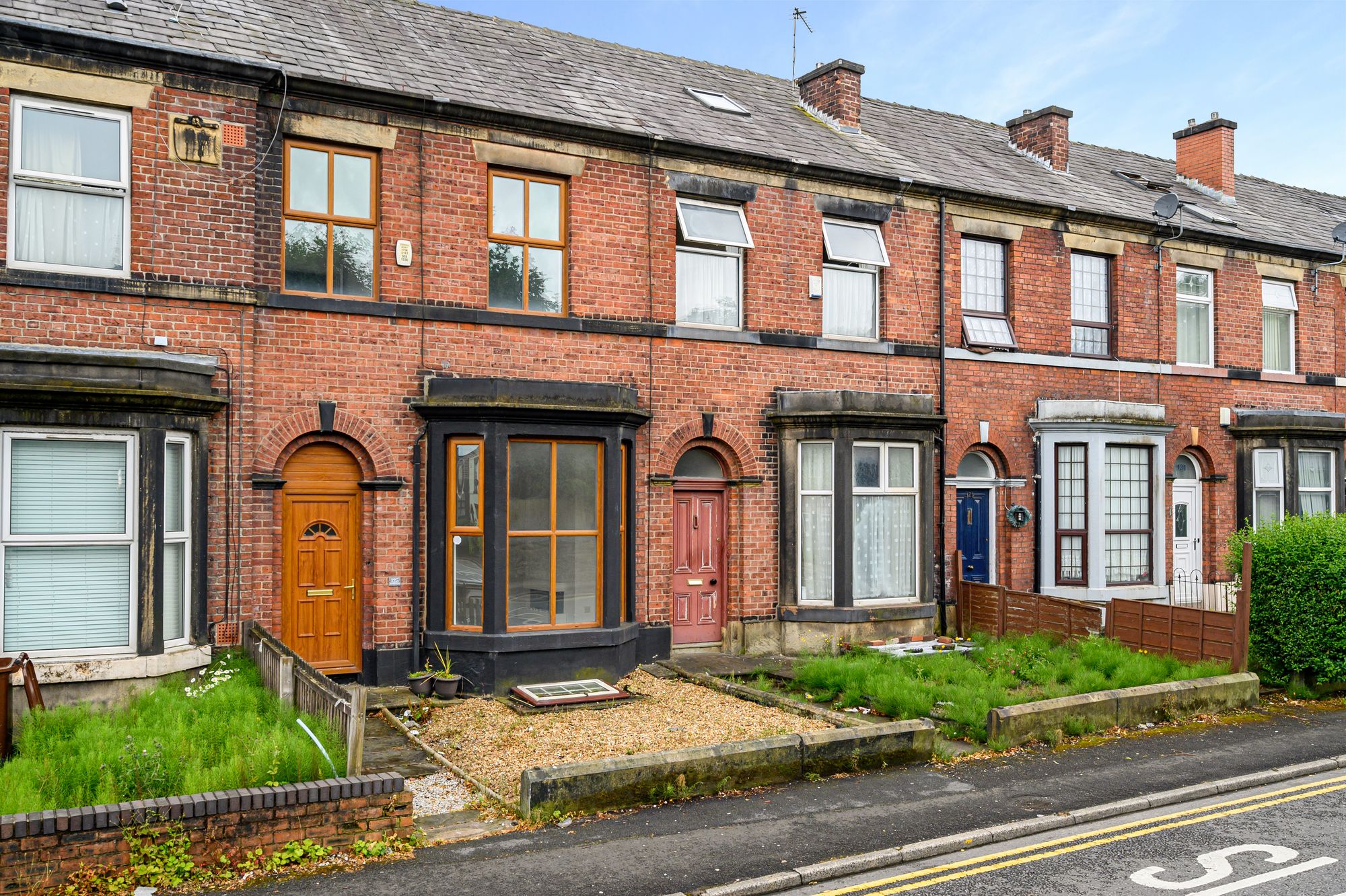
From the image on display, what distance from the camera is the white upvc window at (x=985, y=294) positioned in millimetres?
16828

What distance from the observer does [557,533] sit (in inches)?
495

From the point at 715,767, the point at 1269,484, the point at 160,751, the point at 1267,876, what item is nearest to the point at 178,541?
the point at 160,751

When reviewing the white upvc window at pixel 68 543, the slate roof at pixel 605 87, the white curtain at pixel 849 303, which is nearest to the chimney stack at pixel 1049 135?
the slate roof at pixel 605 87

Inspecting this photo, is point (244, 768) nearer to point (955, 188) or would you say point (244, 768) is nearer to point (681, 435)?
point (681, 435)

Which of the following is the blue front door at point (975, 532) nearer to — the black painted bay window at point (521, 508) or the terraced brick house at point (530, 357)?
the terraced brick house at point (530, 357)

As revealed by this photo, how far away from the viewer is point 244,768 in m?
7.14

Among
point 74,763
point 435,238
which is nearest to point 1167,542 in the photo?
point 435,238

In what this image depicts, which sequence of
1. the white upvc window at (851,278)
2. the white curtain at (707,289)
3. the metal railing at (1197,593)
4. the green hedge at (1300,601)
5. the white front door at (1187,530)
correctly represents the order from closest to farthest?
the green hedge at (1300,601)
the white curtain at (707,289)
the white upvc window at (851,278)
the metal railing at (1197,593)
the white front door at (1187,530)

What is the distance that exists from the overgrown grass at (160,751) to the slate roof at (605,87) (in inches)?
277

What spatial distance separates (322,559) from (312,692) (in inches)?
152

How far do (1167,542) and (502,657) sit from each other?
12.9m

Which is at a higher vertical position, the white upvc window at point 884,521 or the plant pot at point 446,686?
the white upvc window at point 884,521

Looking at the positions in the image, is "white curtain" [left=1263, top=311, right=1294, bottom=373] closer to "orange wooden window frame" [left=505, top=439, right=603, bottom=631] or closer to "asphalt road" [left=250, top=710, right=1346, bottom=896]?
"asphalt road" [left=250, top=710, right=1346, bottom=896]

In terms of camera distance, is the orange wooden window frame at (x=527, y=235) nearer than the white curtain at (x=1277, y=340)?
Yes
